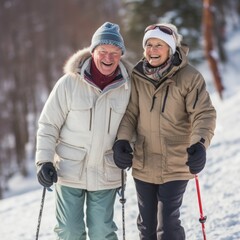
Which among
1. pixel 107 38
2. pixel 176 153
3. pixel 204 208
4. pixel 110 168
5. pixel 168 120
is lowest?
pixel 204 208

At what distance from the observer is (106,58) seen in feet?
11.5

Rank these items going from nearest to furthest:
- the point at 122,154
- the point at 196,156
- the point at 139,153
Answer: the point at 196,156, the point at 122,154, the point at 139,153

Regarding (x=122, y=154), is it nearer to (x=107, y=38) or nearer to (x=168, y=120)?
(x=168, y=120)

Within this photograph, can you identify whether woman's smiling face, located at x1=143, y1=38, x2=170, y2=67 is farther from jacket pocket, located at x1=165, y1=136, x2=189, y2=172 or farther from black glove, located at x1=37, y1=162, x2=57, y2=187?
black glove, located at x1=37, y1=162, x2=57, y2=187

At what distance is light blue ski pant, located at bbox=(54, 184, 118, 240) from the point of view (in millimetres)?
3645

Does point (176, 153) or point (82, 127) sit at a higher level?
point (82, 127)

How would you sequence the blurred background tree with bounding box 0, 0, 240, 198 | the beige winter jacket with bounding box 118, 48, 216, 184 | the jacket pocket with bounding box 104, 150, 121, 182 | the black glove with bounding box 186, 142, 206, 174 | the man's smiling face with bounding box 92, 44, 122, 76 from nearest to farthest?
1. the black glove with bounding box 186, 142, 206, 174
2. the beige winter jacket with bounding box 118, 48, 216, 184
3. the man's smiling face with bounding box 92, 44, 122, 76
4. the jacket pocket with bounding box 104, 150, 121, 182
5. the blurred background tree with bounding box 0, 0, 240, 198

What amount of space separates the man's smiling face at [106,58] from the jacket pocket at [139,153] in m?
0.58

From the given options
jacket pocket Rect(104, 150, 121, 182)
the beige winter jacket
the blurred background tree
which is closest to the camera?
the beige winter jacket

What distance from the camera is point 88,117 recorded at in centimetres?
353

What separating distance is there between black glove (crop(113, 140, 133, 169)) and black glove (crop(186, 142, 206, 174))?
46 cm

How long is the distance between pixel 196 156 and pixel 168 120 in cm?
42

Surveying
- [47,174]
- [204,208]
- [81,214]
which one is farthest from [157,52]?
[204,208]

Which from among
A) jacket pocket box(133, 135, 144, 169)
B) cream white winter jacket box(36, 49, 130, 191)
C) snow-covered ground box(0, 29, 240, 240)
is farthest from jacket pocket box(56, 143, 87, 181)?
snow-covered ground box(0, 29, 240, 240)
